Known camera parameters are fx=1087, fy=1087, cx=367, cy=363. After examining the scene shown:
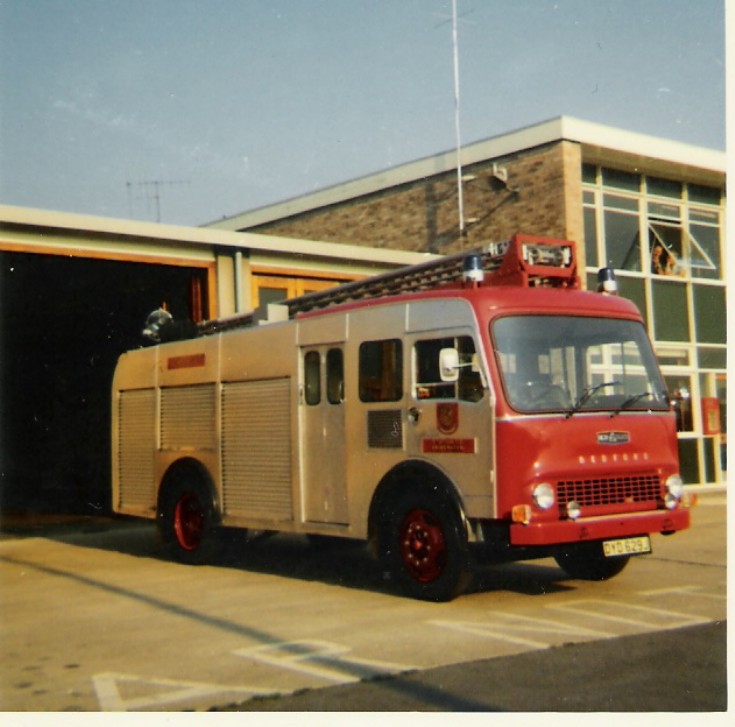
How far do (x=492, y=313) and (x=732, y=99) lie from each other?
2700 millimetres

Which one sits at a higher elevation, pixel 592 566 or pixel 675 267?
pixel 675 267

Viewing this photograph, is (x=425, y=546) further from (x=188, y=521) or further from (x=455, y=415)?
(x=188, y=521)

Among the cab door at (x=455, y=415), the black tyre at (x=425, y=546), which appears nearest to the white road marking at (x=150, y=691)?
the black tyre at (x=425, y=546)

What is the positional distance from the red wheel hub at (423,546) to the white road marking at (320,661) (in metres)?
1.76

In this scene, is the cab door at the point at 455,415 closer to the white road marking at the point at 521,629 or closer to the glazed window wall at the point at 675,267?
the white road marking at the point at 521,629

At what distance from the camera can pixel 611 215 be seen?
2030 cm

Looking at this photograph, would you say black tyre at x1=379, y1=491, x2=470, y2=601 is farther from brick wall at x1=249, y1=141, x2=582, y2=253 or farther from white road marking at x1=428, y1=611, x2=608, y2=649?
brick wall at x1=249, y1=141, x2=582, y2=253

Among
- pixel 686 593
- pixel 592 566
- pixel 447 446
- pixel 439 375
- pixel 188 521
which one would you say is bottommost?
pixel 686 593

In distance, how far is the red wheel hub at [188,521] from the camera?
12.3 metres

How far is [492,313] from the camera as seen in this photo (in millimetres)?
8836

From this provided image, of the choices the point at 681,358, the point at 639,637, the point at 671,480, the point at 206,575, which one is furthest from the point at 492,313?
the point at 681,358

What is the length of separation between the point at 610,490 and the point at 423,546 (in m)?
1.61

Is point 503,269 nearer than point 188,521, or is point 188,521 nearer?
point 503,269

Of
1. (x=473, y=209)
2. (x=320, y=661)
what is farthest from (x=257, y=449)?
(x=473, y=209)
